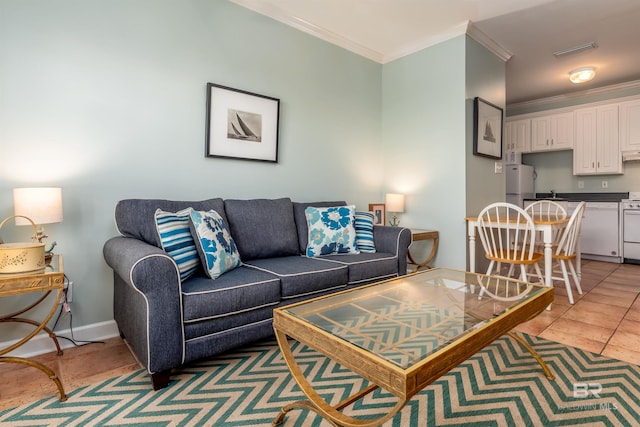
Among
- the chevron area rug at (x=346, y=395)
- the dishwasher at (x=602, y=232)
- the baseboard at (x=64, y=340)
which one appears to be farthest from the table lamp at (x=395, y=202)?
the dishwasher at (x=602, y=232)

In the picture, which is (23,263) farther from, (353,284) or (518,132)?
(518,132)

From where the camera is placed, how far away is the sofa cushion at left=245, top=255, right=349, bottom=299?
203 cm

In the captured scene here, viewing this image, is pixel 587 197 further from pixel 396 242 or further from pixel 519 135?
pixel 396 242

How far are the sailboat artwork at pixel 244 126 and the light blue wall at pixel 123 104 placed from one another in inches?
8.4

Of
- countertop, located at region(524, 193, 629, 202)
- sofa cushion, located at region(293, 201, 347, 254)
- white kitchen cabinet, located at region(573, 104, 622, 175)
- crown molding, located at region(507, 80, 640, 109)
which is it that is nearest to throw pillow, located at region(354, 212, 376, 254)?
sofa cushion, located at region(293, 201, 347, 254)

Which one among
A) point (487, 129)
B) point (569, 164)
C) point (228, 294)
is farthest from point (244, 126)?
point (569, 164)

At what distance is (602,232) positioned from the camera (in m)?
4.78

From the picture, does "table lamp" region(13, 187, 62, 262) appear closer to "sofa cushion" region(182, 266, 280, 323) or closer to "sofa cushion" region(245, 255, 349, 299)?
"sofa cushion" region(182, 266, 280, 323)

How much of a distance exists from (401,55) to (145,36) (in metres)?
2.61

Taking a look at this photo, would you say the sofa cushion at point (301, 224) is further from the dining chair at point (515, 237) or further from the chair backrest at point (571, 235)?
the chair backrest at point (571, 235)

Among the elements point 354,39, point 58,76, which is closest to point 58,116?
point 58,76

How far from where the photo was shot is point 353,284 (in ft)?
7.84

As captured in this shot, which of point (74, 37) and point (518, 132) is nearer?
point (74, 37)

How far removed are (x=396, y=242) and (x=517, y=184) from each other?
365 cm
